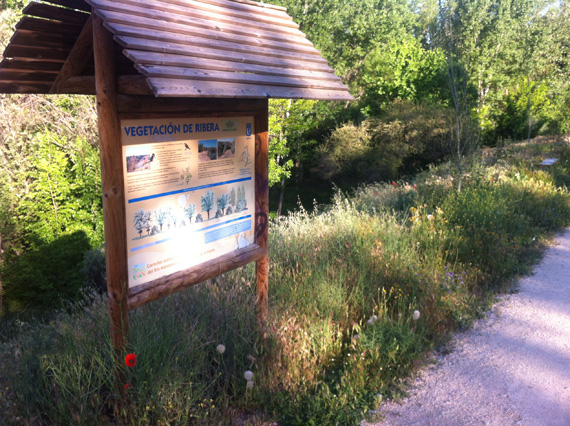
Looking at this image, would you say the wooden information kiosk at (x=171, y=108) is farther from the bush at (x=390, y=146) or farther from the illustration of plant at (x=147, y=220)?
the bush at (x=390, y=146)

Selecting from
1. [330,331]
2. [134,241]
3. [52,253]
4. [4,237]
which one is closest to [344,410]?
[330,331]

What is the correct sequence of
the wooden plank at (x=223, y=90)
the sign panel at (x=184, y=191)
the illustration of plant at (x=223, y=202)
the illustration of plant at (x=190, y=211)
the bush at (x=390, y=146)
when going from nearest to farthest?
1. the wooden plank at (x=223, y=90)
2. the sign panel at (x=184, y=191)
3. the illustration of plant at (x=190, y=211)
4. the illustration of plant at (x=223, y=202)
5. the bush at (x=390, y=146)

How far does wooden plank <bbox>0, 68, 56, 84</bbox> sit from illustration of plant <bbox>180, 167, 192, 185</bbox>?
1231 mm

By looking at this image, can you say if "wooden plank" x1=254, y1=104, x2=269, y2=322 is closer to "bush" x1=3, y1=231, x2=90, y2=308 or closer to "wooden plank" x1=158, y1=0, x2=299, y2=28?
"wooden plank" x1=158, y1=0, x2=299, y2=28

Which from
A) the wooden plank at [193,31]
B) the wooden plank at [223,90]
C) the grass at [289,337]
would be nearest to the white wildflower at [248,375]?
the grass at [289,337]

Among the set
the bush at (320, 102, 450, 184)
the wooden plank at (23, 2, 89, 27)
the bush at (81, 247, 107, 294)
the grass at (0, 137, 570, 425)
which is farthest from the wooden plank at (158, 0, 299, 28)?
the bush at (320, 102, 450, 184)

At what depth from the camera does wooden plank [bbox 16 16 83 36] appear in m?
3.00

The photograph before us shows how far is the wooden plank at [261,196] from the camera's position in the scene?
3.96 meters

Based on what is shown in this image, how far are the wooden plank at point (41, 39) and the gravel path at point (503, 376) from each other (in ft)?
11.0

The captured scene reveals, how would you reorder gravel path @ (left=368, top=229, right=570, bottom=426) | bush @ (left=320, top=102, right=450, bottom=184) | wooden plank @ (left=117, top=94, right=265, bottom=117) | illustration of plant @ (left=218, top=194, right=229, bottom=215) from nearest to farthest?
wooden plank @ (left=117, top=94, right=265, bottom=117) → gravel path @ (left=368, top=229, right=570, bottom=426) → illustration of plant @ (left=218, top=194, right=229, bottom=215) → bush @ (left=320, top=102, right=450, bottom=184)

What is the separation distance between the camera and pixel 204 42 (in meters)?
3.10

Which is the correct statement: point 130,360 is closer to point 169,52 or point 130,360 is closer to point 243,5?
point 169,52

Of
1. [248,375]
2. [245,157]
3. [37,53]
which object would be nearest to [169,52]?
[37,53]

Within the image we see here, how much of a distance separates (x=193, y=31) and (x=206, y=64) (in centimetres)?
34
